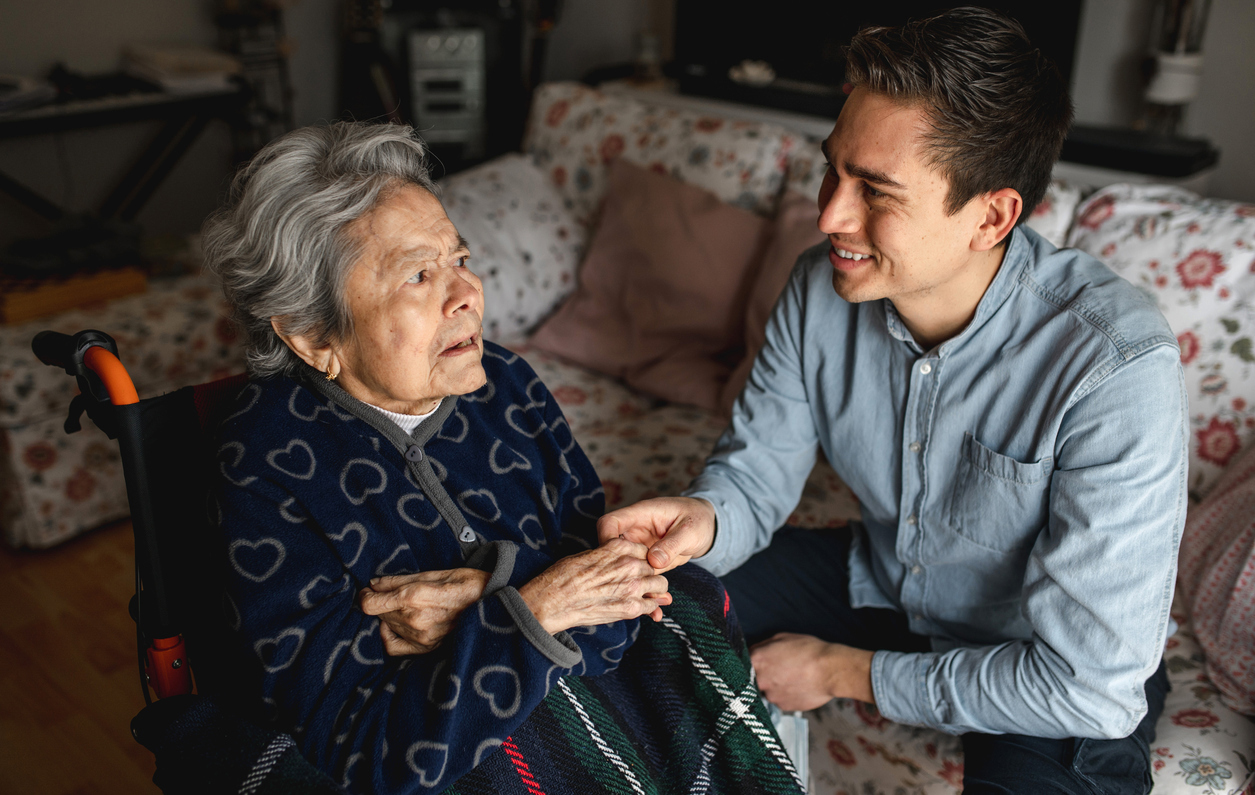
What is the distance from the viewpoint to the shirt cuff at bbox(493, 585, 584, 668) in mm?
986

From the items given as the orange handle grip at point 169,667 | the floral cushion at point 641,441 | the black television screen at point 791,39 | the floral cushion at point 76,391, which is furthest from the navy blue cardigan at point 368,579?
the black television screen at point 791,39

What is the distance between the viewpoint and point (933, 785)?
4.26ft

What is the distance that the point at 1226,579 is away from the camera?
1389 mm

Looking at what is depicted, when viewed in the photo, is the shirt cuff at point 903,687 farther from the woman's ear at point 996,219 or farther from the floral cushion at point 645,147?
the floral cushion at point 645,147

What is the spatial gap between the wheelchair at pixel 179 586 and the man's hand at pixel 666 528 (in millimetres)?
457

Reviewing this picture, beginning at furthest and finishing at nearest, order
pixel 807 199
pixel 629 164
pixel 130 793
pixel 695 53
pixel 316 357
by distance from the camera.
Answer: pixel 695 53
pixel 629 164
pixel 807 199
pixel 130 793
pixel 316 357

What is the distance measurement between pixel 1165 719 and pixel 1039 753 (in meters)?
0.31

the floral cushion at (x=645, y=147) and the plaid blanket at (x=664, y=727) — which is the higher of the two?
the floral cushion at (x=645, y=147)

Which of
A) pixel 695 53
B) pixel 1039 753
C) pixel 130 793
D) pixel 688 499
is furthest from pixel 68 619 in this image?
pixel 695 53

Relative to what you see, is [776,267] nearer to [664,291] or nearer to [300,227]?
[664,291]

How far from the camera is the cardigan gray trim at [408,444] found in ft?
3.64

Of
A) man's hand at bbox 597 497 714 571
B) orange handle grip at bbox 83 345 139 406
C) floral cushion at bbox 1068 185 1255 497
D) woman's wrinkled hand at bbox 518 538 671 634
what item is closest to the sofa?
floral cushion at bbox 1068 185 1255 497

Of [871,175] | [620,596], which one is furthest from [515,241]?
[620,596]

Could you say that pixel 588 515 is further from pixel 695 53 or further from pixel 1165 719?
pixel 695 53
